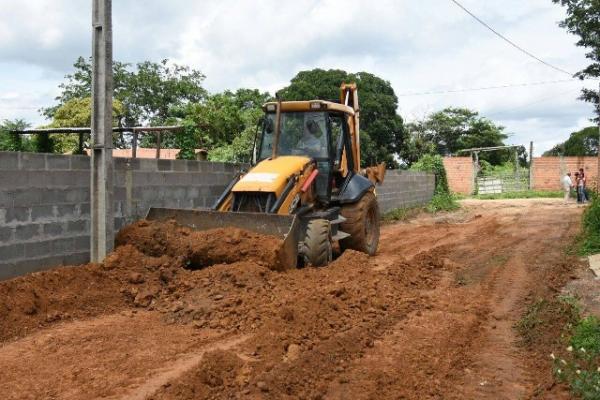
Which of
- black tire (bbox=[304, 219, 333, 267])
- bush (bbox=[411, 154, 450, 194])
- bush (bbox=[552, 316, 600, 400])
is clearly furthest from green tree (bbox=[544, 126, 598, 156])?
bush (bbox=[552, 316, 600, 400])

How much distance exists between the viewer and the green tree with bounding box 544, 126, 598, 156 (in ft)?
172

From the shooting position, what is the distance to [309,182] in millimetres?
9023

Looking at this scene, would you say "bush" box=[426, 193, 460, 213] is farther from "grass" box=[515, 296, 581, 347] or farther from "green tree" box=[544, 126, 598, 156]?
"green tree" box=[544, 126, 598, 156]

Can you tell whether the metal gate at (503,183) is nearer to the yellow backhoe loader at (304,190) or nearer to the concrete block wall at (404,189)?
the concrete block wall at (404,189)

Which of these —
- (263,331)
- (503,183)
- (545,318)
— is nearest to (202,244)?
(263,331)

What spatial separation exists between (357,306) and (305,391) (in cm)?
245

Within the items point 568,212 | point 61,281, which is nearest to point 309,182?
point 61,281

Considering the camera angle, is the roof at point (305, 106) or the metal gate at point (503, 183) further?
the metal gate at point (503, 183)

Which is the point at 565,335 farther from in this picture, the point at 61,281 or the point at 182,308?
the point at 61,281

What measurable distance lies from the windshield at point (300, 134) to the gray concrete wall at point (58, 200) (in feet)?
5.33

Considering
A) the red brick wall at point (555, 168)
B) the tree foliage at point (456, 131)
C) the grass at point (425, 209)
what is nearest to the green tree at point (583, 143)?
the tree foliage at point (456, 131)

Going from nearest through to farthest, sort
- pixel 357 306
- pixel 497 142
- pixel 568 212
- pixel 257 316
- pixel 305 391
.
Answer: pixel 305 391 < pixel 257 316 < pixel 357 306 < pixel 568 212 < pixel 497 142

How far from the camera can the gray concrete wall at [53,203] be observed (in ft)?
22.2

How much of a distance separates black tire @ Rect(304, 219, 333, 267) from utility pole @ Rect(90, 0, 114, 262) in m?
2.64
